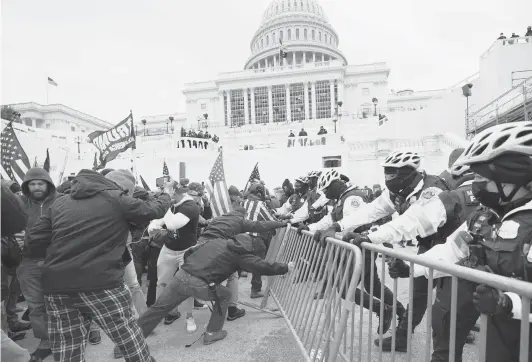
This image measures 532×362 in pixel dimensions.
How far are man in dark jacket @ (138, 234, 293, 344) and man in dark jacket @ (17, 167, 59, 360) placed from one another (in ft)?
3.33

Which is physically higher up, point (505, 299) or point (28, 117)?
point (28, 117)

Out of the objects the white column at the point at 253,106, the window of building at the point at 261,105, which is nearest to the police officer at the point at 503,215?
the white column at the point at 253,106

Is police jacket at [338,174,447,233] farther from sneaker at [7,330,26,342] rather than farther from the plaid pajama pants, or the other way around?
sneaker at [7,330,26,342]

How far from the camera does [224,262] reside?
4.00 m

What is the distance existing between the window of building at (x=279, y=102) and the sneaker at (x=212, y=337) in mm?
62169

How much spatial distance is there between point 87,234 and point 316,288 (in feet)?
6.85

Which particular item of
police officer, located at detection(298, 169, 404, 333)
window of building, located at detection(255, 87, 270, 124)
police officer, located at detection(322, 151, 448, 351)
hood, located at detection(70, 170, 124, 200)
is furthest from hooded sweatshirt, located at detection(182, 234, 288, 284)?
window of building, located at detection(255, 87, 270, 124)

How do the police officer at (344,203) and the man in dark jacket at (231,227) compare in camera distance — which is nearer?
the police officer at (344,203)

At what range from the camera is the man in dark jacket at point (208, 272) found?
3.90m

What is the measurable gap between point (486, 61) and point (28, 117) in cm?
6486

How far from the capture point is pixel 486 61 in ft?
74.2

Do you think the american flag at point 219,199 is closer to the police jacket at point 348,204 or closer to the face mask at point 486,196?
the police jacket at point 348,204

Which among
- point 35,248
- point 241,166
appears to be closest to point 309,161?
point 241,166

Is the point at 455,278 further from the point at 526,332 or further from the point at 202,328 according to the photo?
the point at 202,328
